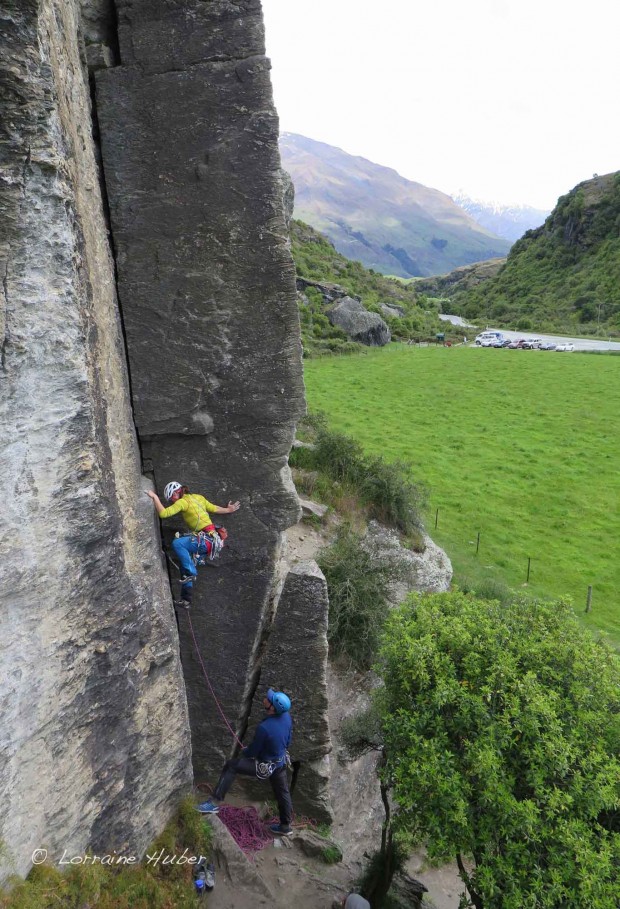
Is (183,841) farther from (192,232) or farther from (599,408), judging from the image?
(599,408)

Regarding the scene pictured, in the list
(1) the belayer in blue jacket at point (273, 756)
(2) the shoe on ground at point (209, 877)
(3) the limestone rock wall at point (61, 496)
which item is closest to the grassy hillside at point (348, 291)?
(1) the belayer in blue jacket at point (273, 756)

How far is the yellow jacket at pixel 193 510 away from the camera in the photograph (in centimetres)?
819

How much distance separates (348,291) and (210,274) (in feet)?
179

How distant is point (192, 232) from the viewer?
25.7 feet

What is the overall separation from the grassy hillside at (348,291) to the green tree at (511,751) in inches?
1575

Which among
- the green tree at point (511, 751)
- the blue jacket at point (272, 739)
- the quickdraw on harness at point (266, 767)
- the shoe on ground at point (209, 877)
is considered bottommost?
the shoe on ground at point (209, 877)

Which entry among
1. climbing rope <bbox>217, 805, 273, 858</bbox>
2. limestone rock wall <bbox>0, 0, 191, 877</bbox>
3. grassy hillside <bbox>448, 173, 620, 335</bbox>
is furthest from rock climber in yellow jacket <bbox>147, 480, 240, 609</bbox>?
grassy hillside <bbox>448, 173, 620, 335</bbox>

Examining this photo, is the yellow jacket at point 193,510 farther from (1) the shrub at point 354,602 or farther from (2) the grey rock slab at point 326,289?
(2) the grey rock slab at point 326,289

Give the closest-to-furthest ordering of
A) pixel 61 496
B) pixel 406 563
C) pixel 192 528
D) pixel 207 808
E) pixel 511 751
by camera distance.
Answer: pixel 61 496 → pixel 511 751 → pixel 192 528 → pixel 207 808 → pixel 406 563

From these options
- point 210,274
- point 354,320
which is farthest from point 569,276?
point 210,274

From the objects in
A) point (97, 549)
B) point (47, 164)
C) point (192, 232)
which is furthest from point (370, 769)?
point (47, 164)

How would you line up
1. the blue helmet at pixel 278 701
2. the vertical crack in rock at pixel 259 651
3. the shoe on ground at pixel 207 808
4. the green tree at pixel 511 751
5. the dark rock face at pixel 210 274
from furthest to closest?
the vertical crack in rock at pixel 259 651 → the shoe on ground at pixel 207 808 → the blue helmet at pixel 278 701 → the dark rock face at pixel 210 274 → the green tree at pixel 511 751

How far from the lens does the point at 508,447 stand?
3184cm

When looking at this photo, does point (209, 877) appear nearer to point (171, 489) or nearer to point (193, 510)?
point (193, 510)
